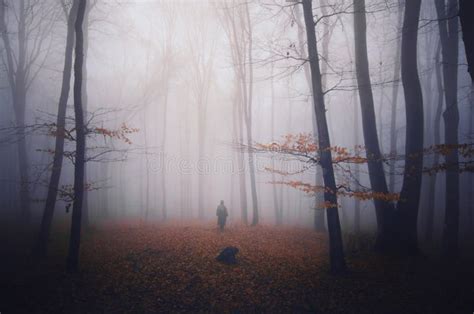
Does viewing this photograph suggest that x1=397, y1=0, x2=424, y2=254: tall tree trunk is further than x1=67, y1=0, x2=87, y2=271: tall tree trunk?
Yes

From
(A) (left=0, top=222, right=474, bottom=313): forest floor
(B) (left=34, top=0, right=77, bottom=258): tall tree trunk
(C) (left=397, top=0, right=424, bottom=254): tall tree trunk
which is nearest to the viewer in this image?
(A) (left=0, top=222, right=474, bottom=313): forest floor

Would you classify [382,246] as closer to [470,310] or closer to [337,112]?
[470,310]

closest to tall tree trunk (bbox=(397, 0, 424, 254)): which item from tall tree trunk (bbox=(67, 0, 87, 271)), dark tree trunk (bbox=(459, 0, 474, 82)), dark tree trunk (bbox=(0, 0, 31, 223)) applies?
dark tree trunk (bbox=(459, 0, 474, 82))

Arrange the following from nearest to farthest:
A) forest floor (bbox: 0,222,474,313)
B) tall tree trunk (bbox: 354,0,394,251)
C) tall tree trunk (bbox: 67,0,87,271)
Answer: forest floor (bbox: 0,222,474,313) → tall tree trunk (bbox: 67,0,87,271) → tall tree trunk (bbox: 354,0,394,251)

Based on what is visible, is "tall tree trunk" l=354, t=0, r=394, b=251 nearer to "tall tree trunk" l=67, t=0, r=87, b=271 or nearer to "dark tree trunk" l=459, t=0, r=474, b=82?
"dark tree trunk" l=459, t=0, r=474, b=82

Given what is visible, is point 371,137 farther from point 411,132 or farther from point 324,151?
point 324,151

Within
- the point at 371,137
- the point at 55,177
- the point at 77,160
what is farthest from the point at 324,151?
the point at 55,177

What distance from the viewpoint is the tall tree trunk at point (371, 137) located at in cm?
832

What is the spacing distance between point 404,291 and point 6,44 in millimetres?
20275

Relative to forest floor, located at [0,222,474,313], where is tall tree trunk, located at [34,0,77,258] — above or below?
above

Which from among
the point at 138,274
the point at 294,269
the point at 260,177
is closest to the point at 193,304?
the point at 138,274

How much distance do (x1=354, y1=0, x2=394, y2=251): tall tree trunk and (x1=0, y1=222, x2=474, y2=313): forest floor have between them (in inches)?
40.4

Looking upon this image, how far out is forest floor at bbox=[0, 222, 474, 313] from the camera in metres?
5.68

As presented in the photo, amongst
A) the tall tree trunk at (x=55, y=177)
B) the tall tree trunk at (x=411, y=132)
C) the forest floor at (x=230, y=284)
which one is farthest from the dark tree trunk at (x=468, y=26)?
the tall tree trunk at (x=55, y=177)
